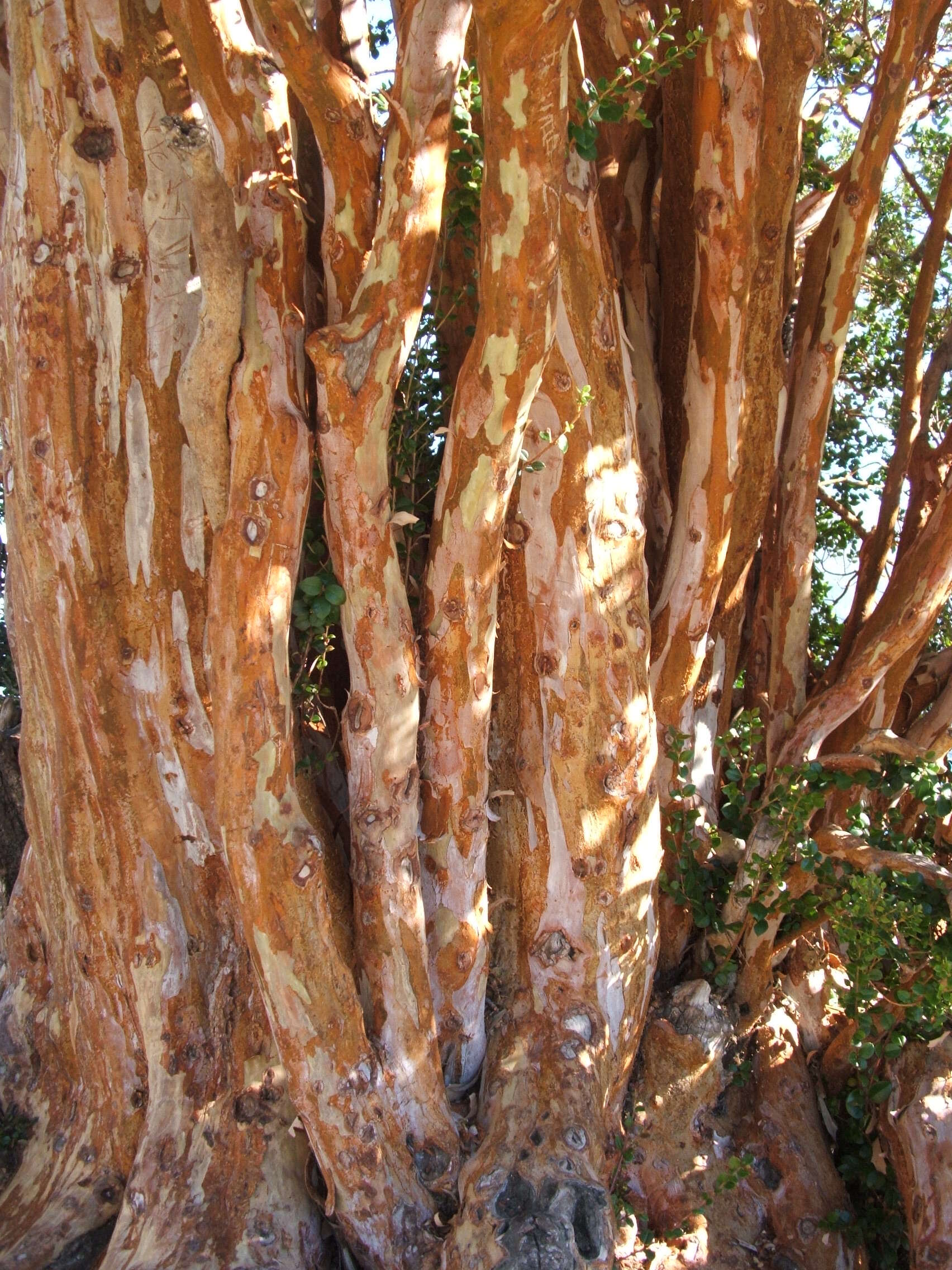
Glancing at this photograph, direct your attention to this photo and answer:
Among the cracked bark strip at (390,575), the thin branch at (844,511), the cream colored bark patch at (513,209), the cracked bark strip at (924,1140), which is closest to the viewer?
the cream colored bark patch at (513,209)

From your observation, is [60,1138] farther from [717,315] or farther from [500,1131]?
[717,315]

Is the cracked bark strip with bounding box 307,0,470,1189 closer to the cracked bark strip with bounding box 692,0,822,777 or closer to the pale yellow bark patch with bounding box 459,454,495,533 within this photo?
the pale yellow bark patch with bounding box 459,454,495,533

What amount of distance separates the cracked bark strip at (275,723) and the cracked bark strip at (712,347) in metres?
1.39

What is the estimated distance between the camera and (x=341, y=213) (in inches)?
113

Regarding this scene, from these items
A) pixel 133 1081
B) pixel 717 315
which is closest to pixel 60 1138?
pixel 133 1081

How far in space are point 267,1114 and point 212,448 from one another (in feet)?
6.46

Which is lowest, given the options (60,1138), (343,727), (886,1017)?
(60,1138)

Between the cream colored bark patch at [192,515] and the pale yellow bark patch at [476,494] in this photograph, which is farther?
the cream colored bark patch at [192,515]

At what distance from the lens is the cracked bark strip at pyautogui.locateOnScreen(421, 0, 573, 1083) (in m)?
2.47

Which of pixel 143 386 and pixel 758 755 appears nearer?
pixel 143 386

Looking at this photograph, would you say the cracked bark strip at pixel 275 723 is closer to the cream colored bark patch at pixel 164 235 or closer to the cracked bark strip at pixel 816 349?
the cream colored bark patch at pixel 164 235

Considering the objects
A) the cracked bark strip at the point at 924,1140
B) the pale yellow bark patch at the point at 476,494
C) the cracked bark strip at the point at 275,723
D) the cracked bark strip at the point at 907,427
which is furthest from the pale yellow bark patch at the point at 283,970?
the cracked bark strip at the point at 907,427

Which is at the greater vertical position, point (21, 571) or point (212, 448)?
point (212, 448)

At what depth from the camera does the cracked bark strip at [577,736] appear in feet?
10.5
